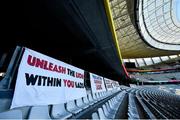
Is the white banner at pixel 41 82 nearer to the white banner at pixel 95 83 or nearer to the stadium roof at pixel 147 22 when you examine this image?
the white banner at pixel 95 83

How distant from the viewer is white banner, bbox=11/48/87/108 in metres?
2.17

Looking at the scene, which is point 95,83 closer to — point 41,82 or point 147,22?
point 41,82

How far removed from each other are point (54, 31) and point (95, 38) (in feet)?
5.91

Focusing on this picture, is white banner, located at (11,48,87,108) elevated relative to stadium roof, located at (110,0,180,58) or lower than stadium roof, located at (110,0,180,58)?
lower

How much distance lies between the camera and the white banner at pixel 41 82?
2.17 m

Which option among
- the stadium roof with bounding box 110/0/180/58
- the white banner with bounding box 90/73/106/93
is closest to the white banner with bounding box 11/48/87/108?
the white banner with bounding box 90/73/106/93

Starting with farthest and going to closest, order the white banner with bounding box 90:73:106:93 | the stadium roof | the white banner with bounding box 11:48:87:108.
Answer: the stadium roof, the white banner with bounding box 90:73:106:93, the white banner with bounding box 11:48:87:108

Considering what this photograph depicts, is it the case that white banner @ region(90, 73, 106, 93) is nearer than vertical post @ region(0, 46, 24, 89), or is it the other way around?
vertical post @ region(0, 46, 24, 89)

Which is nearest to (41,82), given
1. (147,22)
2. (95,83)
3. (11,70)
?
(11,70)

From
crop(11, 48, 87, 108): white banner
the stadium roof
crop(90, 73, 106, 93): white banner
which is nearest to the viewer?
crop(11, 48, 87, 108): white banner

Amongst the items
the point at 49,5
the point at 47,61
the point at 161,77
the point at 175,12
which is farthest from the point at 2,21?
the point at 161,77

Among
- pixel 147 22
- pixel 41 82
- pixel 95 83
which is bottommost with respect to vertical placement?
pixel 41 82

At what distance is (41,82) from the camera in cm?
262

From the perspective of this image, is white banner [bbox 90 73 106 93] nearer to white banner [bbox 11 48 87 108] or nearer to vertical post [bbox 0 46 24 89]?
white banner [bbox 11 48 87 108]
